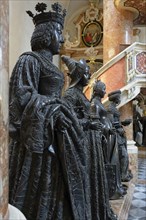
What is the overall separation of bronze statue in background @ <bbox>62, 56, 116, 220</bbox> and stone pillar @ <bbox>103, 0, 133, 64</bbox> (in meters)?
5.60

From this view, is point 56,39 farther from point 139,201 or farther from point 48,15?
point 139,201

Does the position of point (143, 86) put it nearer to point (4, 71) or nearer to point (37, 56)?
point (37, 56)

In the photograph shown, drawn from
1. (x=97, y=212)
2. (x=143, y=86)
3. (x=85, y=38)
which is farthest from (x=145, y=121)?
(x=97, y=212)

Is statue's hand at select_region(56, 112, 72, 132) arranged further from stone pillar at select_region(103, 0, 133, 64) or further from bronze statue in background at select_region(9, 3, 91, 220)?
stone pillar at select_region(103, 0, 133, 64)

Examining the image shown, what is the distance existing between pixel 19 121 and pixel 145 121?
13.2m

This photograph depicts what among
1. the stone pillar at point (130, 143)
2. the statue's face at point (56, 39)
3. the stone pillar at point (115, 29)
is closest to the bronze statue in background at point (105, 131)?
the statue's face at point (56, 39)

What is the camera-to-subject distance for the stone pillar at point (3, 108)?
1443 millimetres

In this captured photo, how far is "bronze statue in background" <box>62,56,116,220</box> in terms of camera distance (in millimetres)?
3211

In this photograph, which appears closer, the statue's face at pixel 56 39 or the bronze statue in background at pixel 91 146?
the statue's face at pixel 56 39

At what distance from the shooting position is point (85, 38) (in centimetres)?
1691

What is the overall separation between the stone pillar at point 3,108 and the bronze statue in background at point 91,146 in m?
1.46

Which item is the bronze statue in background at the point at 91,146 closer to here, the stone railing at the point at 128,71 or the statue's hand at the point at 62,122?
the statue's hand at the point at 62,122

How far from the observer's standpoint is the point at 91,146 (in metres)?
3.47

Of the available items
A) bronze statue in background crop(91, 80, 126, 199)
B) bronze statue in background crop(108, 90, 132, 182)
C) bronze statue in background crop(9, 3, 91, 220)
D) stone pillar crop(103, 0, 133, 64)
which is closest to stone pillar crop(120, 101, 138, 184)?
bronze statue in background crop(108, 90, 132, 182)
